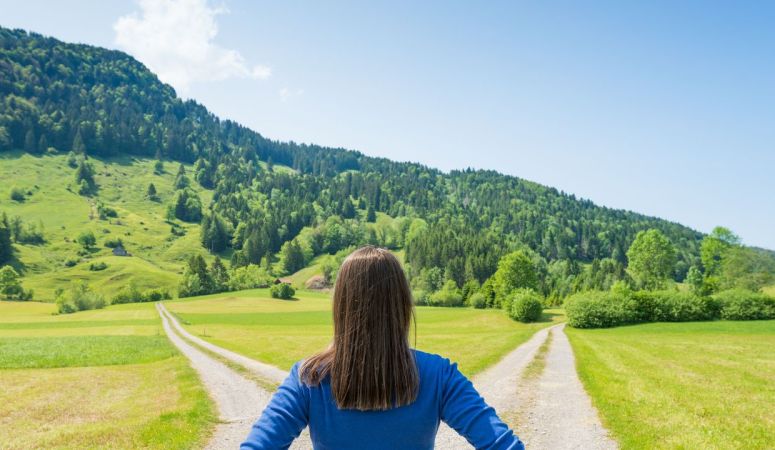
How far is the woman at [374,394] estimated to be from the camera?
315 centimetres

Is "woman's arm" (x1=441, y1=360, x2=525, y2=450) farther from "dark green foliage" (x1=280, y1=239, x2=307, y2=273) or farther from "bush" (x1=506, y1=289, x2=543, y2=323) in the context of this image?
"dark green foliage" (x1=280, y1=239, x2=307, y2=273)

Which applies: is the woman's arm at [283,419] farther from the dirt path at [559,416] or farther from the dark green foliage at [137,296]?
the dark green foliage at [137,296]

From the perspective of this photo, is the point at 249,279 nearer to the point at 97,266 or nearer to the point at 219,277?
the point at 219,277

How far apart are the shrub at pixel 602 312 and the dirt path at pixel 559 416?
2054 inches

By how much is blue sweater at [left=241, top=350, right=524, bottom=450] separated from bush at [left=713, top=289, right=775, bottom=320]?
279ft

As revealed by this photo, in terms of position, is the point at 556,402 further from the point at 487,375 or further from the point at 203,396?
the point at 203,396

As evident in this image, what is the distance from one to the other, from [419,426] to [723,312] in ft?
282

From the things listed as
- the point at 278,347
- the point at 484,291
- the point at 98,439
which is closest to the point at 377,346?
the point at 98,439

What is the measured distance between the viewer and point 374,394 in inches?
124

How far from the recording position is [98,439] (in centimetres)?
1364

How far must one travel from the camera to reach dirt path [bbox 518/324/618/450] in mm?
13469

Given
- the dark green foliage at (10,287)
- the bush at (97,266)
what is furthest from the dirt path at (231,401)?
the bush at (97,266)

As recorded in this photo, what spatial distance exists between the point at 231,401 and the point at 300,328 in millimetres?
54838

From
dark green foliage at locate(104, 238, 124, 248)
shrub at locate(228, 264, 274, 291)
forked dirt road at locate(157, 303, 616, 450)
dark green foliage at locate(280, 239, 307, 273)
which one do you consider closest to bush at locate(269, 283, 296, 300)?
shrub at locate(228, 264, 274, 291)
